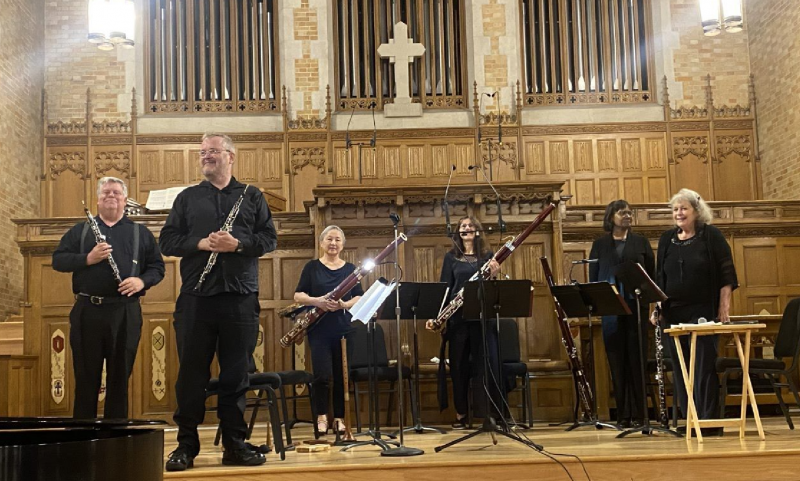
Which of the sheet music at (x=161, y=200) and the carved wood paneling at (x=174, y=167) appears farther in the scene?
the carved wood paneling at (x=174, y=167)

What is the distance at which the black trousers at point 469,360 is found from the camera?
661 centimetres

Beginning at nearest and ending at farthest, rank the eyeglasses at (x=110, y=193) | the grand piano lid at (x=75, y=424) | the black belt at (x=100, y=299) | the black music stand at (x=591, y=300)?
the grand piano lid at (x=75, y=424), the black belt at (x=100, y=299), the eyeglasses at (x=110, y=193), the black music stand at (x=591, y=300)

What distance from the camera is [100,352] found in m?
5.12

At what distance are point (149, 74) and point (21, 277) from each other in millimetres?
3535

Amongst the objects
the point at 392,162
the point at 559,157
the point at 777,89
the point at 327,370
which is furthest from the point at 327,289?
the point at 777,89

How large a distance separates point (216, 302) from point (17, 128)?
8906 mm

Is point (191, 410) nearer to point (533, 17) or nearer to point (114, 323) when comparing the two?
point (114, 323)

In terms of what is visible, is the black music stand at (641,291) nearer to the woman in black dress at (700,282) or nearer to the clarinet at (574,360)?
the woman in black dress at (700,282)

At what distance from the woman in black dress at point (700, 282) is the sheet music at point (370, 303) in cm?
192

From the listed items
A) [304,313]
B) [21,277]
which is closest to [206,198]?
[304,313]

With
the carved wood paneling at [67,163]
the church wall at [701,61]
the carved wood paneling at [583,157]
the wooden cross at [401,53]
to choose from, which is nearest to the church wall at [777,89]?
the church wall at [701,61]

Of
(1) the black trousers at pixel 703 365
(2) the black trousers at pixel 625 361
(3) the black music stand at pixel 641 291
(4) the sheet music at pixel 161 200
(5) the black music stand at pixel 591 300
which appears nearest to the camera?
(3) the black music stand at pixel 641 291

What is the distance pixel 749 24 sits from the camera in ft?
44.0

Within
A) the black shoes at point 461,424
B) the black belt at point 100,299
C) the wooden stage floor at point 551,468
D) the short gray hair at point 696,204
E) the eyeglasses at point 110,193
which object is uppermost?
the eyeglasses at point 110,193
